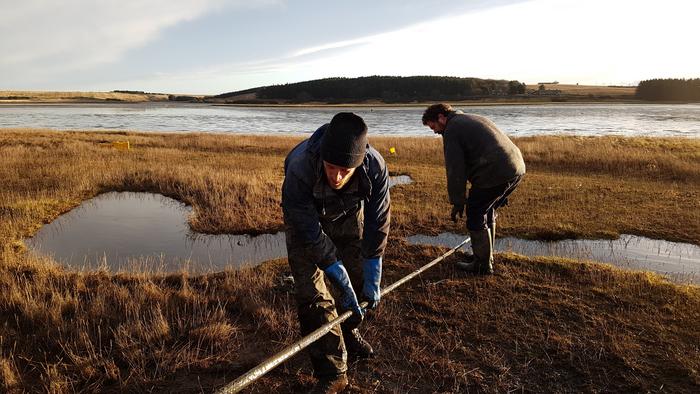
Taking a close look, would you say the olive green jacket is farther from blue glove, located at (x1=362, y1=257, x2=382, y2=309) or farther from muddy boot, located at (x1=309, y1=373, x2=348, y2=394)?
muddy boot, located at (x1=309, y1=373, x2=348, y2=394)

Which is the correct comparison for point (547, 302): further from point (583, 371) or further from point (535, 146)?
point (535, 146)

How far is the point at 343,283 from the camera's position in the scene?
301 cm

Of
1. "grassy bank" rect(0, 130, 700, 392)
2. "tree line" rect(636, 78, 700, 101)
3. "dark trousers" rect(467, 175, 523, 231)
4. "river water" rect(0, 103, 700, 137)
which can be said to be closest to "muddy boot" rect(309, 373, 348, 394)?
"grassy bank" rect(0, 130, 700, 392)

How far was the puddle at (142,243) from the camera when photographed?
20.8 feet

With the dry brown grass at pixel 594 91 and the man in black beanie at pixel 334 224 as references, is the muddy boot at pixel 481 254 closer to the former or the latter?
the man in black beanie at pixel 334 224

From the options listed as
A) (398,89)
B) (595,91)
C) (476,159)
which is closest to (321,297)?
(476,159)

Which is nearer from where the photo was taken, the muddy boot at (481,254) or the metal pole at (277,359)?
the metal pole at (277,359)

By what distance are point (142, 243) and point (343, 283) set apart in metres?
5.51

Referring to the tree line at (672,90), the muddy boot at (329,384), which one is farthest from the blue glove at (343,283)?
the tree line at (672,90)

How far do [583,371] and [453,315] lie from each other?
1296mm

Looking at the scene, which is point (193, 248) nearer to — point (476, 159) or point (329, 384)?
point (329, 384)

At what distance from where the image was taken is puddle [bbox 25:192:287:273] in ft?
20.8

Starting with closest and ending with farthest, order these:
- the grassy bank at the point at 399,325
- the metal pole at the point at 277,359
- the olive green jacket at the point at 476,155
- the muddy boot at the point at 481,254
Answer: the metal pole at the point at 277,359 → the grassy bank at the point at 399,325 → the olive green jacket at the point at 476,155 → the muddy boot at the point at 481,254

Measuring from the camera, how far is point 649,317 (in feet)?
14.7
